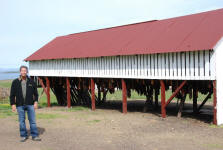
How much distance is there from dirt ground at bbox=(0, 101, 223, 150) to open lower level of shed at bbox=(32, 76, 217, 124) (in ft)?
4.57

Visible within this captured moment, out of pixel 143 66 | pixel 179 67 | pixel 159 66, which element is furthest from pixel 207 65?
pixel 143 66

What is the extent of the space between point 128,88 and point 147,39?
335 cm

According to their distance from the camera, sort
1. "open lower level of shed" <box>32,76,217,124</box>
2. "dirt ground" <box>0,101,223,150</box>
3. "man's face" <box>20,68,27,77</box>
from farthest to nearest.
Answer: "open lower level of shed" <box>32,76,217,124</box>, "dirt ground" <box>0,101,223,150</box>, "man's face" <box>20,68,27,77</box>

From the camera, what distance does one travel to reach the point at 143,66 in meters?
14.4

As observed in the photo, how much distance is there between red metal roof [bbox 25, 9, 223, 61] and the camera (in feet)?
41.7

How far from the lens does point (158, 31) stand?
15930 millimetres

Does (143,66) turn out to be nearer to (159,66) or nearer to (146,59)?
(146,59)

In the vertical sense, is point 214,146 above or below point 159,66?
below

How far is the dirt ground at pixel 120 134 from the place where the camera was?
852 centimetres

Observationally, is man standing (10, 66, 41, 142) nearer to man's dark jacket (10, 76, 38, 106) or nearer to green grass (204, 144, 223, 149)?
man's dark jacket (10, 76, 38, 106)

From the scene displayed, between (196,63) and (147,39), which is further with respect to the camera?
(147,39)

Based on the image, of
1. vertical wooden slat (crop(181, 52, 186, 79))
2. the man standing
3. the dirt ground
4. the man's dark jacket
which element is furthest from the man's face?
vertical wooden slat (crop(181, 52, 186, 79))

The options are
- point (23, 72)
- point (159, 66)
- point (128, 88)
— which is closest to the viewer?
point (23, 72)

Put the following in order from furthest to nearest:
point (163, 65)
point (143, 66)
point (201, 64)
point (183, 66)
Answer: point (143, 66) < point (163, 65) < point (183, 66) < point (201, 64)
